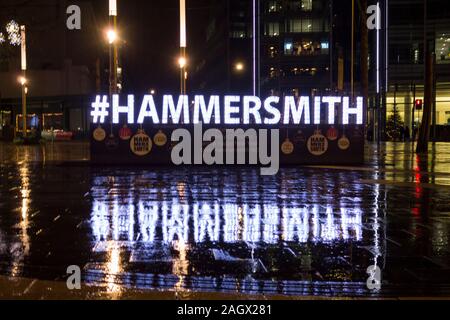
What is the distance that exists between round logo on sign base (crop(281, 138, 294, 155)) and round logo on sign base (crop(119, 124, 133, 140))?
6000 mm

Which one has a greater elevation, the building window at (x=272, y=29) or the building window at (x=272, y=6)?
the building window at (x=272, y=6)

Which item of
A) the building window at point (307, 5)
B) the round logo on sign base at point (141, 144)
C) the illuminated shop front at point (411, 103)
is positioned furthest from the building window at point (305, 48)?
the round logo on sign base at point (141, 144)

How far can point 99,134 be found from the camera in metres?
24.9

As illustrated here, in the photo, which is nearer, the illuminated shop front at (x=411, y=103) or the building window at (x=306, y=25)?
the illuminated shop front at (x=411, y=103)

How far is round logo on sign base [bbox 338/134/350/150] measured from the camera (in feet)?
82.8

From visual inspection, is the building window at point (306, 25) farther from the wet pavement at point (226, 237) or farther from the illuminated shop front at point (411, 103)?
the wet pavement at point (226, 237)

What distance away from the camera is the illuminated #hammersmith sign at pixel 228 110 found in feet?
80.9

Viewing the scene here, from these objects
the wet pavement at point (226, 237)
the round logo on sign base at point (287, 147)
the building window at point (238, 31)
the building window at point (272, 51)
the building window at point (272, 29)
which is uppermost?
the building window at point (238, 31)

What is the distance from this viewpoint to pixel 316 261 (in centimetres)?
830

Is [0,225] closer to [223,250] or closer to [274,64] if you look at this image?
[223,250]

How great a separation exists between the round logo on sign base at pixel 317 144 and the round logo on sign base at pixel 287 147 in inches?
25.5

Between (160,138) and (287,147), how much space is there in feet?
16.4

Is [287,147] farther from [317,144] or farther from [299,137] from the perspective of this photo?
[317,144]

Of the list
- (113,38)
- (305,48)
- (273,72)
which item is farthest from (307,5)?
(113,38)
